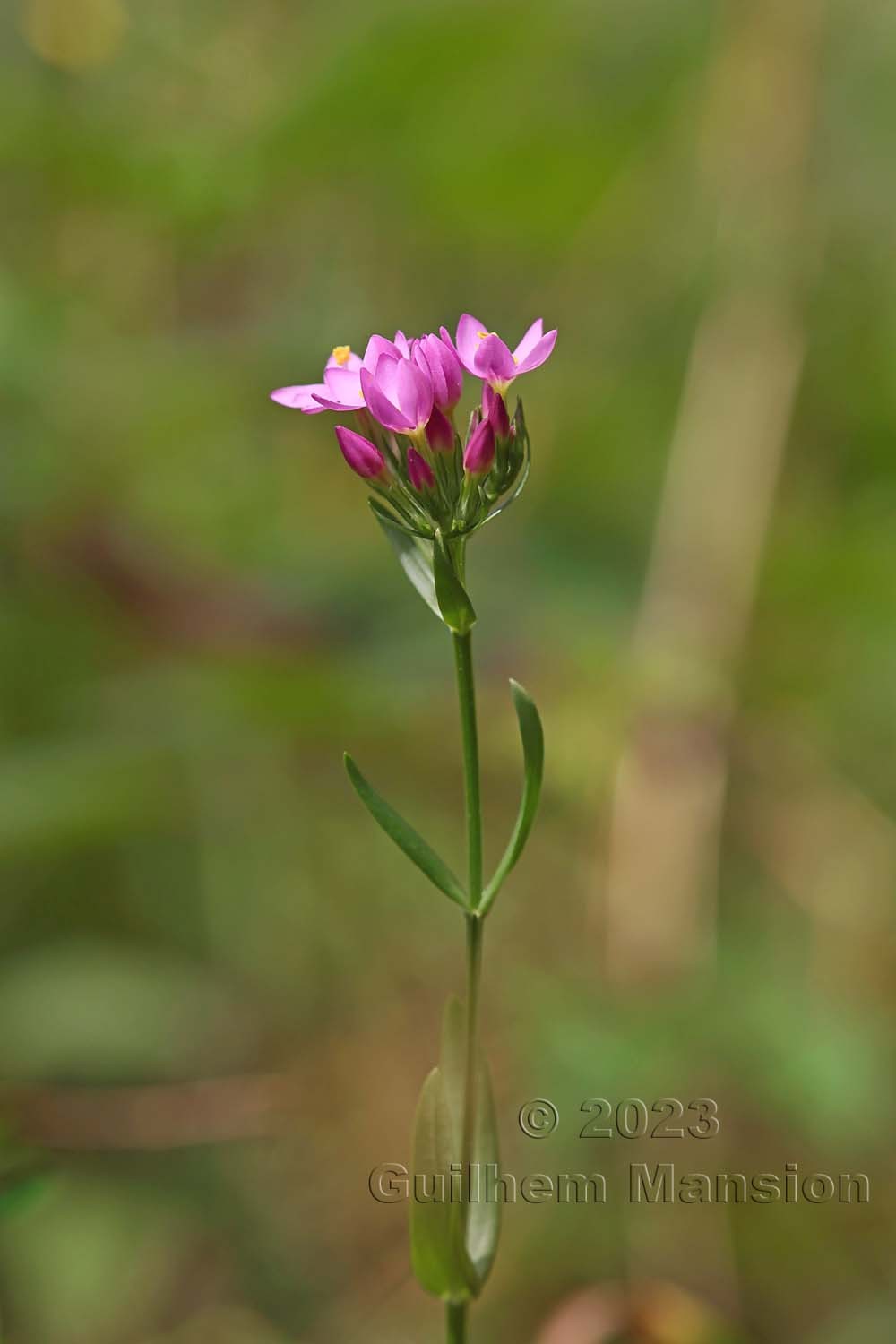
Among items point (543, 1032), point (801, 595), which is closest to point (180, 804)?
point (543, 1032)

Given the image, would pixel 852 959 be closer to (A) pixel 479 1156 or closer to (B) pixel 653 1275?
(B) pixel 653 1275

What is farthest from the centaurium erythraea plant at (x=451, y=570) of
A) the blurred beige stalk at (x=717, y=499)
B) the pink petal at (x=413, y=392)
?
the blurred beige stalk at (x=717, y=499)

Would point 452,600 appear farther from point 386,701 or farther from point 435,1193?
point 386,701

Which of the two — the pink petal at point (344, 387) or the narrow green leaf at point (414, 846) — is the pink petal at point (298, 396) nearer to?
the pink petal at point (344, 387)

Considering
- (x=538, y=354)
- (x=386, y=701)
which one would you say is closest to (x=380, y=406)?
(x=538, y=354)

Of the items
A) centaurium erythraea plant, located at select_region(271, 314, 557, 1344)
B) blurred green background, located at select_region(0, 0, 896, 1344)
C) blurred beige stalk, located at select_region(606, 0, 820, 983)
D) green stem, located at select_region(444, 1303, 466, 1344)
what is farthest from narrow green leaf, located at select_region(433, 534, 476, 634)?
blurred beige stalk, located at select_region(606, 0, 820, 983)

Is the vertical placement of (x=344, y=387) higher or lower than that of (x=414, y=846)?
higher
